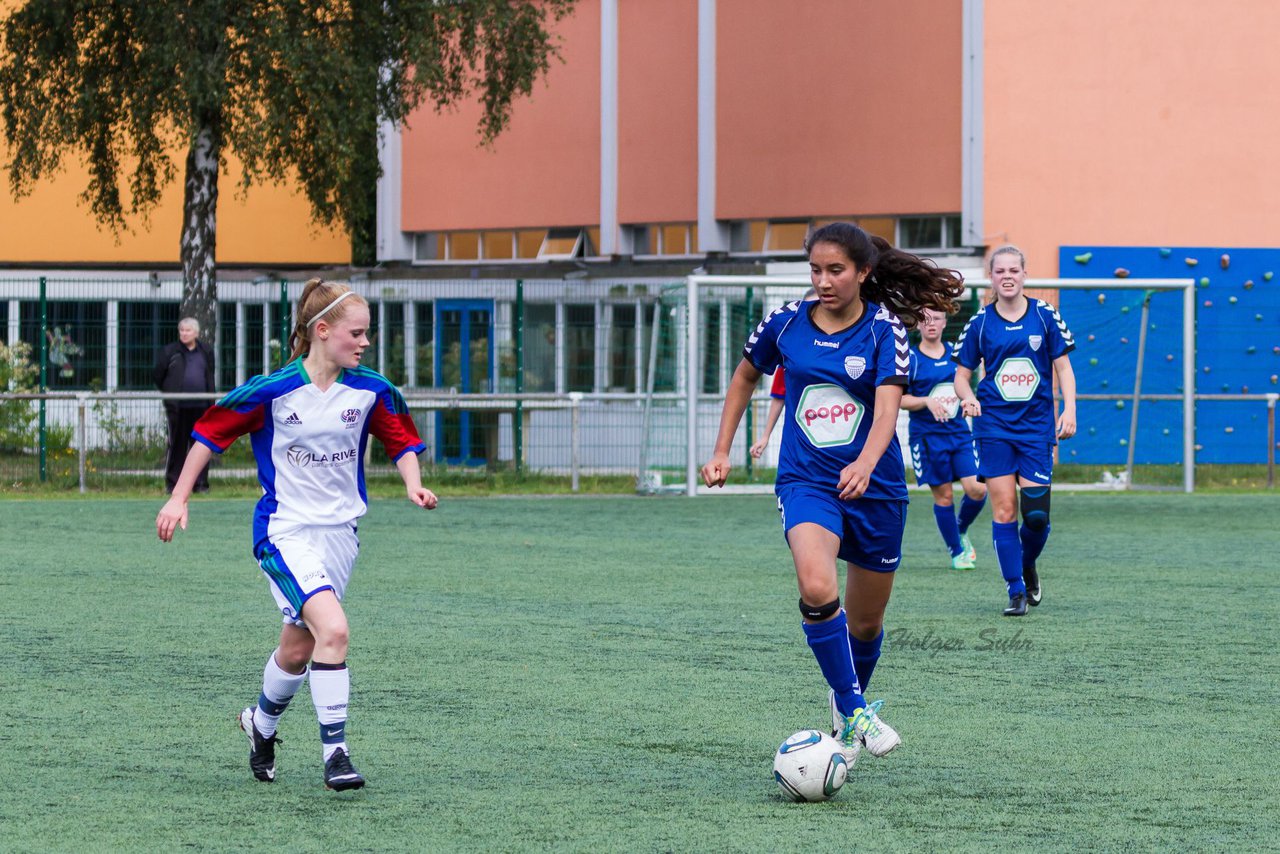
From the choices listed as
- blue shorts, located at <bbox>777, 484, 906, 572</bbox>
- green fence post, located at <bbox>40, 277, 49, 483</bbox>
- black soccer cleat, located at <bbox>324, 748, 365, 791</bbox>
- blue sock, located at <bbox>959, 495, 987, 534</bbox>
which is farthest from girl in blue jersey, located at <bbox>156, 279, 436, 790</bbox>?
green fence post, located at <bbox>40, 277, 49, 483</bbox>

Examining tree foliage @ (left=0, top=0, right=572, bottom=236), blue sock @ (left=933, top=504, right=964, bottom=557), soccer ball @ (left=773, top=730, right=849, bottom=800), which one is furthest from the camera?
tree foliage @ (left=0, top=0, right=572, bottom=236)

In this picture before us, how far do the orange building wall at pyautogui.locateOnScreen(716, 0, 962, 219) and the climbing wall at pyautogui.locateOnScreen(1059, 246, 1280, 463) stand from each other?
244 cm

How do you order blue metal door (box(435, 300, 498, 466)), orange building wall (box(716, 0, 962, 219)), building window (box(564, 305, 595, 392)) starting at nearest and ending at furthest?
building window (box(564, 305, 595, 392))
blue metal door (box(435, 300, 498, 466))
orange building wall (box(716, 0, 962, 219))

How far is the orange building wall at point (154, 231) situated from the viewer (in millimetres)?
32625

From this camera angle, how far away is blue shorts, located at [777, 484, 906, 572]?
18.5 feet

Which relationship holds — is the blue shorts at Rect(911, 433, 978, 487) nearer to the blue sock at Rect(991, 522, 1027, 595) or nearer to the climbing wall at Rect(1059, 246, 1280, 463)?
the blue sock at Rect(991, 522, 1027, 595)

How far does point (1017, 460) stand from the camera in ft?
31.9

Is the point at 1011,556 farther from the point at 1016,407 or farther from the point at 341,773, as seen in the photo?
the point at 341,773

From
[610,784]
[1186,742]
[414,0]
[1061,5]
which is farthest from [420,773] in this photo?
[1061,5]

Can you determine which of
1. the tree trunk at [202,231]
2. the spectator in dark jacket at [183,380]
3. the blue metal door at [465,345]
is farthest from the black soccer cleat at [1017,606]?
the tree trunk at [202,231]

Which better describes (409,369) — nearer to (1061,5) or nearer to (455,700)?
(1061,5)

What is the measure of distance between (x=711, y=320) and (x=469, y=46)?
4.71 meters

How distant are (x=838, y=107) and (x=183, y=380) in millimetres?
10282

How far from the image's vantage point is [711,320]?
2133 centimetres
